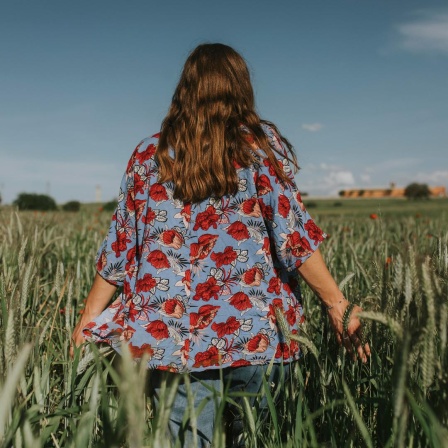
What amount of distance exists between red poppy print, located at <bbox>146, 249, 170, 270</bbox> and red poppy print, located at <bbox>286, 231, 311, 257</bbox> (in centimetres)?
39

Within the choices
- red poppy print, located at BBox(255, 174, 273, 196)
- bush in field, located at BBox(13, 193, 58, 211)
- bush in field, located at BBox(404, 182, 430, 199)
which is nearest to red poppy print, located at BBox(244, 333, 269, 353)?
red poppy print, located at BBox(255, 174, 273, 196)

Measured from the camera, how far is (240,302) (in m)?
1.78

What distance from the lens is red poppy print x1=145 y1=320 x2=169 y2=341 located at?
1.77 m

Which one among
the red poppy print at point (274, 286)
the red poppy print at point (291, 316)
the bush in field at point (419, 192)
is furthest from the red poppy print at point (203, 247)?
the bush in field at point (419, 192)

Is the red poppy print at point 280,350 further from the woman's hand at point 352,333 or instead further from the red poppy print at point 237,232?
the red poppy print at point 237,232

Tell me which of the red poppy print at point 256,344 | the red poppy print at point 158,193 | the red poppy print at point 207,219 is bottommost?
the red poppy print at point 256,344

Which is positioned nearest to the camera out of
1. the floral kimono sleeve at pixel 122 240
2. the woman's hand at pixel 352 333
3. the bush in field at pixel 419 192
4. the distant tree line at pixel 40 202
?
the woman's hand at pixel 352 333

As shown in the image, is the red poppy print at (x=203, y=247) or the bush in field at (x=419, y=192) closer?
the red poppy print at (x=203, y=247)

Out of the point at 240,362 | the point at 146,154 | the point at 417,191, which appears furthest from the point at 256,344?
the point at 417,191

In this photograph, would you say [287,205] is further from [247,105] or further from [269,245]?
[247,105]

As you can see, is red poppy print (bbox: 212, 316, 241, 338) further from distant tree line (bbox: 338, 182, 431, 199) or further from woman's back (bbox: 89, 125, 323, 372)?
distant tree line (bbox: 338, 182, 431, 199)

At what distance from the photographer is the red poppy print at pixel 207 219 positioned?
1.82 m

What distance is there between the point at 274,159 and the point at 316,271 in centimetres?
39

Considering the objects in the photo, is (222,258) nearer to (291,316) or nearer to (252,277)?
(252,277)
